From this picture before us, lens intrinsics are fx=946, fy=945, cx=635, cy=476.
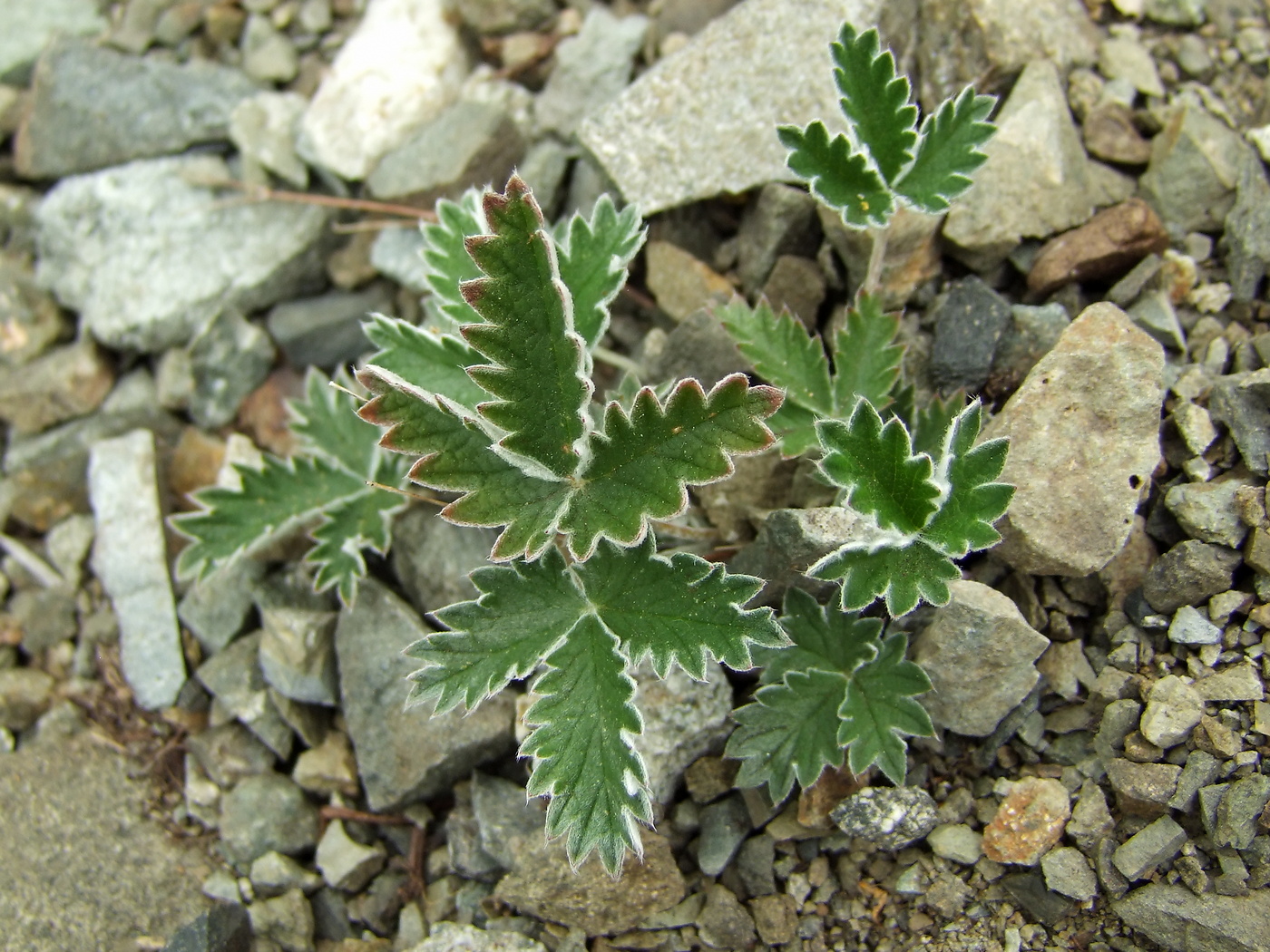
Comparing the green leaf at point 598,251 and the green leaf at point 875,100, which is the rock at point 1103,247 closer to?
the green leaf at point 875,100

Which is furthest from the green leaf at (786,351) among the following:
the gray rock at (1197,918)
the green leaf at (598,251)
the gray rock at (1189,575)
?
the gray rock at (1197,918)

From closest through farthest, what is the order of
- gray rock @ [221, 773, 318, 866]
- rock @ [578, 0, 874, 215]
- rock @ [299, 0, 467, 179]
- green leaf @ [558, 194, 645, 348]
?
green leaf @ [558, 194, 645, 348]
gray rock @ [221, 773, 318, 866]
rock @ [578, 0, 874, 215]
rock @ [299, 0, 467, 179]

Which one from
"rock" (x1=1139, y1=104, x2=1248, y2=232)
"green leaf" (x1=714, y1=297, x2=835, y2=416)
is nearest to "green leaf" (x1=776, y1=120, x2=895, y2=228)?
"green leaf" (x1=714, y1=297, x2=835, y2=416)

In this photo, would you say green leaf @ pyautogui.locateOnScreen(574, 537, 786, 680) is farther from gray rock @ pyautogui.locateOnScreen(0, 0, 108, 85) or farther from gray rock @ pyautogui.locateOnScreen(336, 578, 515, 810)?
gray rock @ pyautogui.locateOnScreen(0, 0, 108, 85)

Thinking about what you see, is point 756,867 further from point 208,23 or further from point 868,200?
point 208,23

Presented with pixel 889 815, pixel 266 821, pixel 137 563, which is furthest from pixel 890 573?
pixel 137 563

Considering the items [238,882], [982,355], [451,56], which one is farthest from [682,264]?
[238,882]

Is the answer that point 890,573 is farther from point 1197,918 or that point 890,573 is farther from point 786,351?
point 1197,918
